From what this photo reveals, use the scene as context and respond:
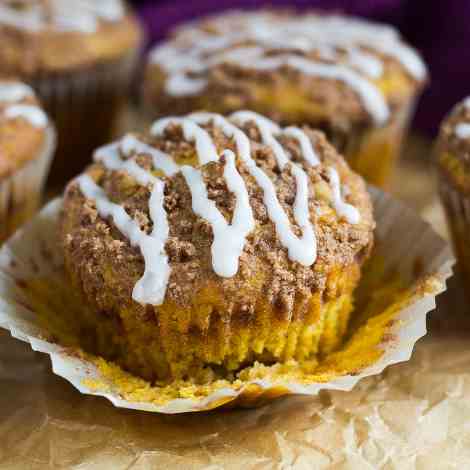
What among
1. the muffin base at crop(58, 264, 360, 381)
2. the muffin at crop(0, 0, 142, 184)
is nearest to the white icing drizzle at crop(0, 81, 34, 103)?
the muffin at crop(0, 0, 142, 184)

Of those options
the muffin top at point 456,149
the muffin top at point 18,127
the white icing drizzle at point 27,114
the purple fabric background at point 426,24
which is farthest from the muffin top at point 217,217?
the purple fabric background at point 426,24

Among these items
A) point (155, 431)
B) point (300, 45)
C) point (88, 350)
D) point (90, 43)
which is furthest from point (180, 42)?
point (155, 431)

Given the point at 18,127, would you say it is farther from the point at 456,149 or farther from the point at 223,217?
the point at 456,149

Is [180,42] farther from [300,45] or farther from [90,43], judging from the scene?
[300,45]

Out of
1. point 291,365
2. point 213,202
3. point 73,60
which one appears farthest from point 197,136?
point 73,60

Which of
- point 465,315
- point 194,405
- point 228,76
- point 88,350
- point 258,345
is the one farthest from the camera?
point 228,76

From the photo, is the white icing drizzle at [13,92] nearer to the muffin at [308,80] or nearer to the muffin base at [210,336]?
the muffin at [308,80]
